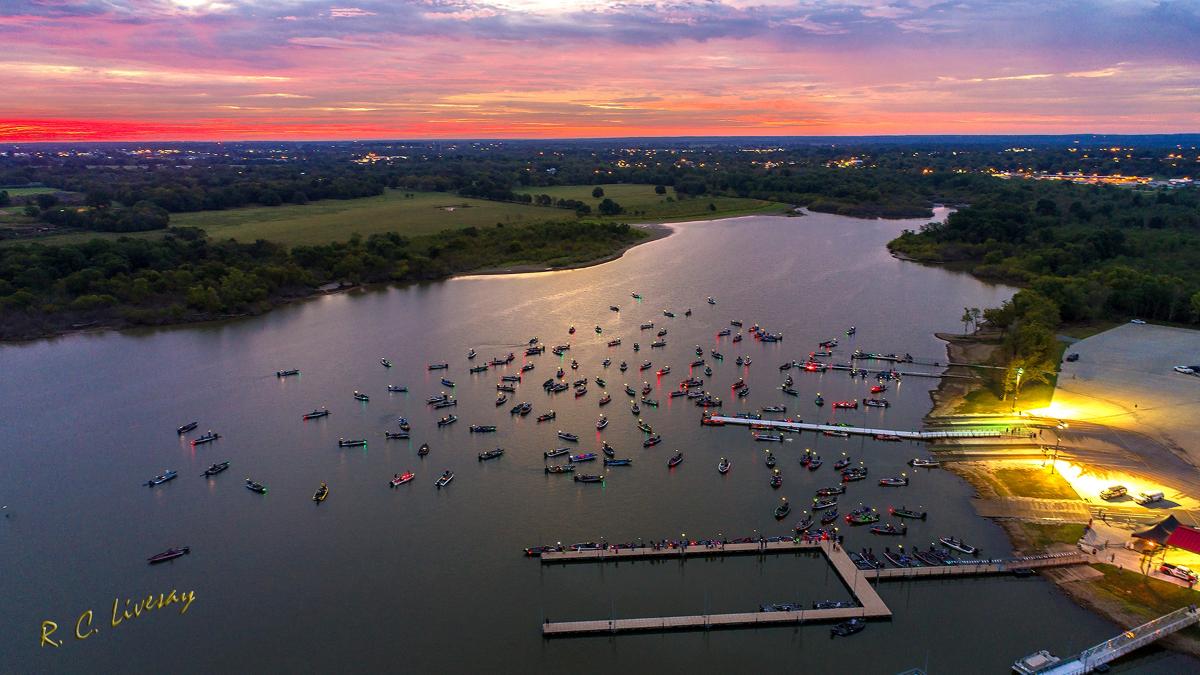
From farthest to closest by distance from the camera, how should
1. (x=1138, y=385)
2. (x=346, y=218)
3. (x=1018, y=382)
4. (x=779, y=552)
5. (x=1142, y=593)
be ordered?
1. (x=346, y=218)
2. (x=1138, y=385)
3. (x=1018, y=382)
4. (x=779, y=552)
5. (x=1142, y=593)

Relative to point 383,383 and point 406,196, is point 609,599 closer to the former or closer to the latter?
point 383,383

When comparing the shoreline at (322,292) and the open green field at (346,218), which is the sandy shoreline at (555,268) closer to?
the shoreline at (322,292)

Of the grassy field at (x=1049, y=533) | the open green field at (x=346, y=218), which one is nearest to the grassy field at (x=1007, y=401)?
the grassy field at (x=1049, y=533)

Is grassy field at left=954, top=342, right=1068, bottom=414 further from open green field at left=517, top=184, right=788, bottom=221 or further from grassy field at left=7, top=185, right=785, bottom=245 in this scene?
open green field at left=517, top=184, right=788, bottom=221

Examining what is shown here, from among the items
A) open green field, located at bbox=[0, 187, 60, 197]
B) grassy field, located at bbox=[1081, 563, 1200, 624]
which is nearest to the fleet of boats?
grassy field, located at bbox=[1081, 563, 1200, 624]

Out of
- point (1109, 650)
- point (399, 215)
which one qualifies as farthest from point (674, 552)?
point (399, 215)

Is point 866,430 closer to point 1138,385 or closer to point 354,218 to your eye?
point 1138,385
